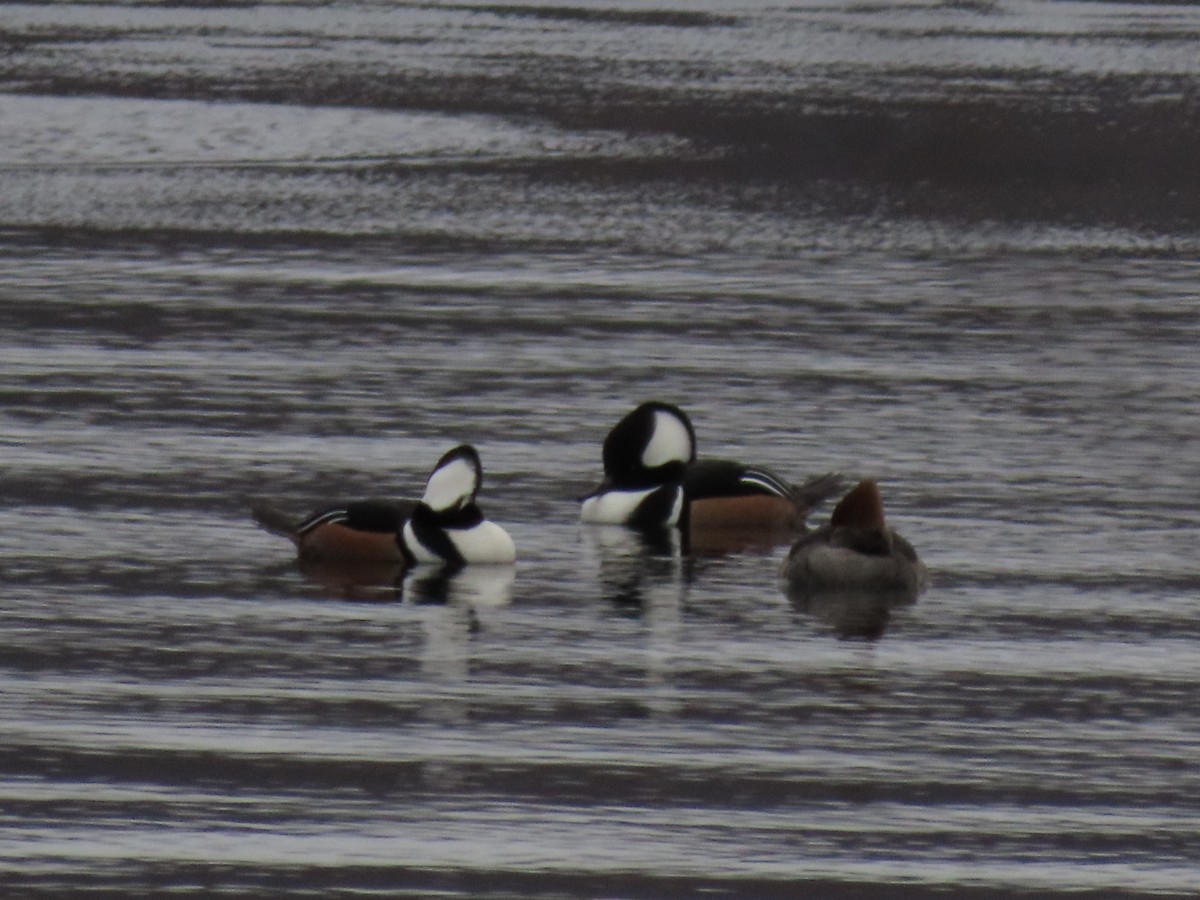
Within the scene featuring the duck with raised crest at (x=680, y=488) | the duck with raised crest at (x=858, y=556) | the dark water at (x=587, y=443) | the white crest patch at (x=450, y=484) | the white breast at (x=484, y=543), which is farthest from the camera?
the duck with raised crest at (x=680, y=488)

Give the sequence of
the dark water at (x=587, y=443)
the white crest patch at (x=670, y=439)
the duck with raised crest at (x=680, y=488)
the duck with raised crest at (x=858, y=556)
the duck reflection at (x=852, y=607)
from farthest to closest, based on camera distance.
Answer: the white crest patch at (x=670, y=439) → the duck with raised crest at (x=680, y=488) → the duck with raised crest at (x=858, y=556) → the duck reflection at (x=852, y=607) → the dark water at (x=587, y=443)

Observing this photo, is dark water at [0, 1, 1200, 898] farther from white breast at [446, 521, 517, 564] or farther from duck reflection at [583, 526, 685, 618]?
white breast at [446, 521, 517, 564]

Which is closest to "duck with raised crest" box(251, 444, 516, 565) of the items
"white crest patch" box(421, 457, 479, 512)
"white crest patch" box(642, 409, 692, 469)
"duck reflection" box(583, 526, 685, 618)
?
"white crest patch" box(421, 457, 479, 512)

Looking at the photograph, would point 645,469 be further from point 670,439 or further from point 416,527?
point 416,527

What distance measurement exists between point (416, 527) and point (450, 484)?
20 centimetres

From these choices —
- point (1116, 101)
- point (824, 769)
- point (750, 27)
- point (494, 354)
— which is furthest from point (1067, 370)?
point (750, 27)

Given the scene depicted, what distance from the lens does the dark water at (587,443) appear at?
7457 mm

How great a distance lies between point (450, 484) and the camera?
1073cm

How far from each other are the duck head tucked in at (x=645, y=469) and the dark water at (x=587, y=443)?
0.18 m

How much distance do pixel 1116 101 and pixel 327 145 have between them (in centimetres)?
595

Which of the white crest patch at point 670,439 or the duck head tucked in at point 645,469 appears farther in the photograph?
the white crest patch at point 670,439

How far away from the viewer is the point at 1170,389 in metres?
13.8

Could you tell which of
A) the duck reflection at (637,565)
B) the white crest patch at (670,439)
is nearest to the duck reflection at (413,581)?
the duck reflection at (637,565)

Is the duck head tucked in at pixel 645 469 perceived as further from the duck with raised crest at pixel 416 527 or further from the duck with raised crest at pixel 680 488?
the duck with raised crest at pixel 416 527
